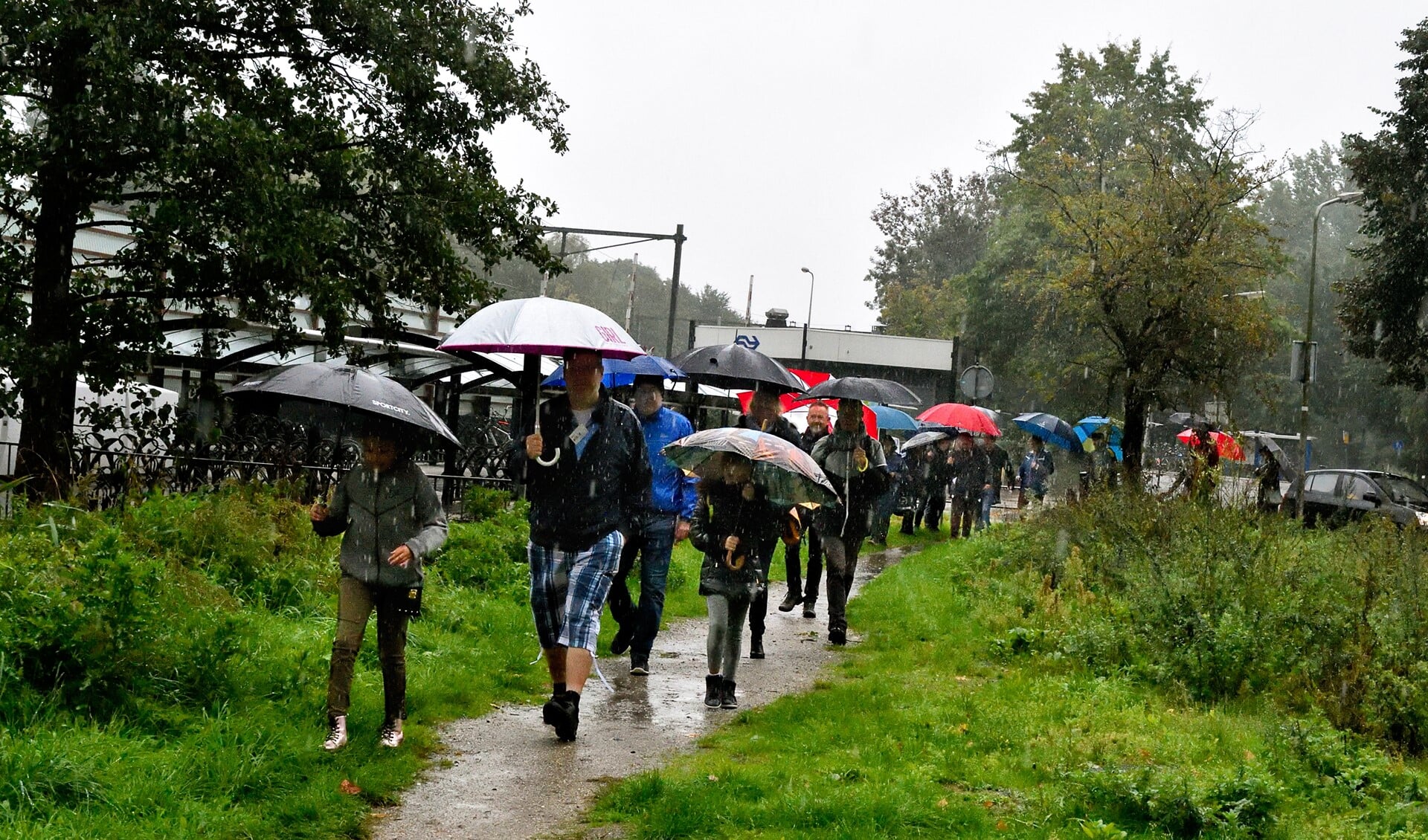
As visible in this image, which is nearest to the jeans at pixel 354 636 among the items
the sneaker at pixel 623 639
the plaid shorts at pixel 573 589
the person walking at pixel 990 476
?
the plaid shorts at pixel 573 589

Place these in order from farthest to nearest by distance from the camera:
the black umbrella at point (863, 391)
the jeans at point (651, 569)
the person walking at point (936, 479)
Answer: the person walking at point (936, 479) → the black umbrella at point (863, 391) → the jeans at point (651, 569)

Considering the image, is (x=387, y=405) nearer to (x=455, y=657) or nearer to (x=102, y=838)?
(x=102, y=838)

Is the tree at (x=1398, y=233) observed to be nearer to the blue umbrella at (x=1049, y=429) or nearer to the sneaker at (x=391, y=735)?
the blue umbrella at (x=1049, y=429)

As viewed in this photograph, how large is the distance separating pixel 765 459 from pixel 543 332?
1.50 meters

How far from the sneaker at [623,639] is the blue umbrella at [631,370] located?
2.11 meters

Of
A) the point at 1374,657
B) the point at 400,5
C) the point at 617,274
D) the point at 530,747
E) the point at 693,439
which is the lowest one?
the point at 530,747

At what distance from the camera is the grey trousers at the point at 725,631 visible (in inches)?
316

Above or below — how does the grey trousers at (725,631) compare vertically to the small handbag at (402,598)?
below

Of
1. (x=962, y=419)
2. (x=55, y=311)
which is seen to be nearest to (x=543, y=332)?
(x=55, y=311)

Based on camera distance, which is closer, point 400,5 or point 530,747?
point 530,747

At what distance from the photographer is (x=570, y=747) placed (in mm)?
6934

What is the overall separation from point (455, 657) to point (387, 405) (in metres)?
3.24

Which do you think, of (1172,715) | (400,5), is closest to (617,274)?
(400,5)

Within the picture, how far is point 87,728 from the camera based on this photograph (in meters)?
5.61
